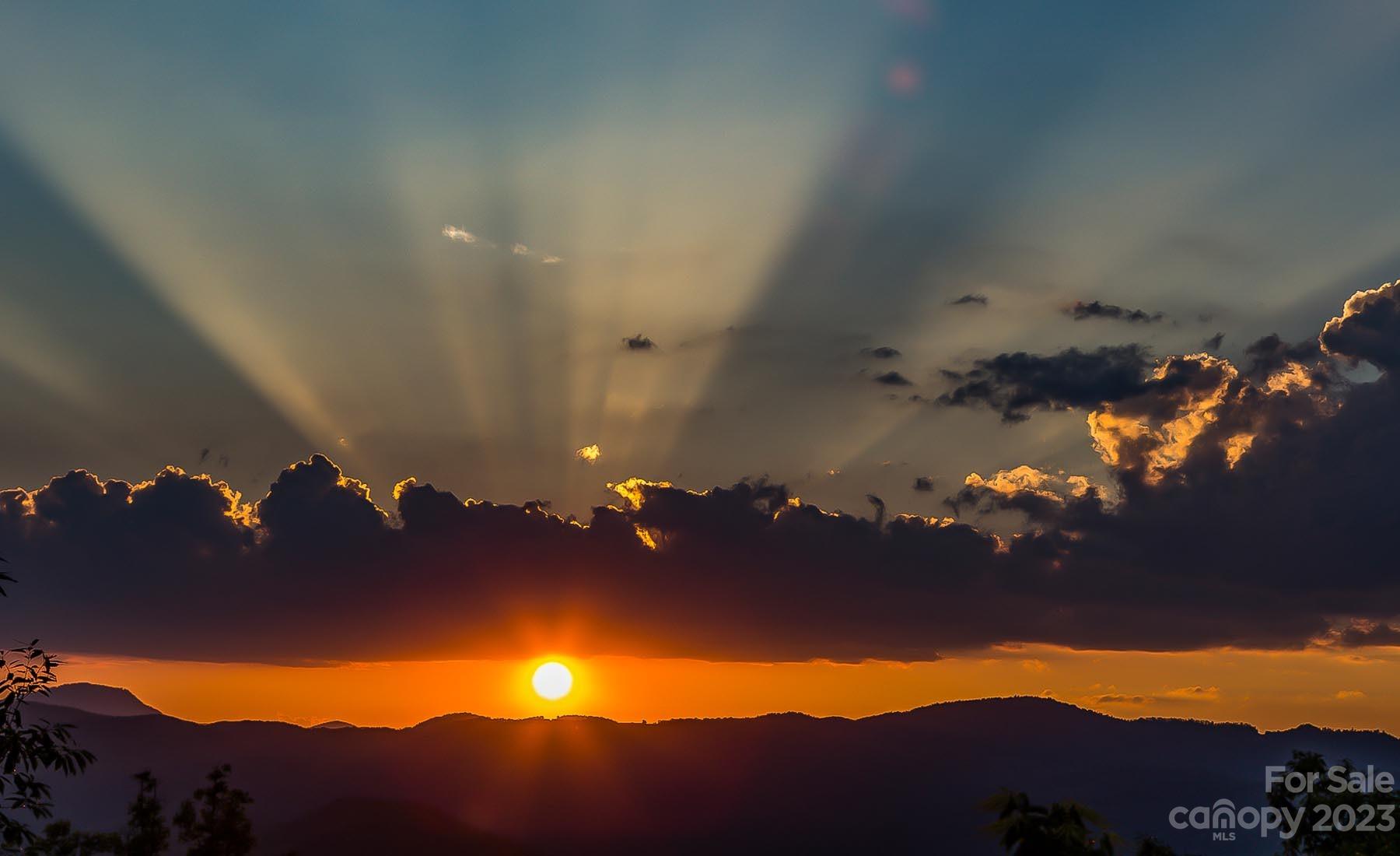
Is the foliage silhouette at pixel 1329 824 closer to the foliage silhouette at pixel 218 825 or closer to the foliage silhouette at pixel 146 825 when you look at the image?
the foliage silhouette at pixel 146 825

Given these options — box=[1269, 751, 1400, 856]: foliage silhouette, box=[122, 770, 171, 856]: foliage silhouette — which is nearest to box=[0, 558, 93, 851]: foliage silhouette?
box=[1269, 751, 1400, 856]: foliage silhouette

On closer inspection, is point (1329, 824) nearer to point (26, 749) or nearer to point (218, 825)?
point (26, 749)

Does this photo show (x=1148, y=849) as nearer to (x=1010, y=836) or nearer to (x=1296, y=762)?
(x=1296, y=762)

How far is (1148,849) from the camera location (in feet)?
304

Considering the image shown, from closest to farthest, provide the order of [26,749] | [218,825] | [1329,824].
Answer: [26,749] → [1329,824] → [218,825]

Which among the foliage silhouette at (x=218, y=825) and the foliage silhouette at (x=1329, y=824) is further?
the foliage silhouette at (x=218, y=825)

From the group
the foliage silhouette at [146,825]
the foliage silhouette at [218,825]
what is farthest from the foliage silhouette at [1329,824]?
the foliage silhouette at [218,825]

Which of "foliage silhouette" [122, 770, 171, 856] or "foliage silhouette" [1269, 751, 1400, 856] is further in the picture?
"foliage silhouette" [122, 770, 171, 856]

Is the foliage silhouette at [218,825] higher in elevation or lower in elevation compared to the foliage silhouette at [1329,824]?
lower

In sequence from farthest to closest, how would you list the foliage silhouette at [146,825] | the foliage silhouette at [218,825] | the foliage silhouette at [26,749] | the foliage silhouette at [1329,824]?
the foliage silhouette at [218,825]
the foliage silhouette at [146,825]
the foliage silhouette at [1329,824]
the foliage silhouette at [26,749]

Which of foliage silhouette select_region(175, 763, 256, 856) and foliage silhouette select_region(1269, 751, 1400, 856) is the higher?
foliage silhouette select_region(1269, 751, 1400, 856)

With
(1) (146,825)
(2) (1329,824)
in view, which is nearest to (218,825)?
(1) (146,825)

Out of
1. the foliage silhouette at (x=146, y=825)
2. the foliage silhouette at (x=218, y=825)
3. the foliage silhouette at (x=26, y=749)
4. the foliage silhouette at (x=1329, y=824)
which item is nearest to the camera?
the foliage silhouette at (x=26, y=749)

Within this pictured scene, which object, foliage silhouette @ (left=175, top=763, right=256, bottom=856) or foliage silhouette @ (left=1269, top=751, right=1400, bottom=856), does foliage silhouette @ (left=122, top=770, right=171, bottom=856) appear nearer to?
foliage silhouette @ (left=175, top=763, right=256, bottom=856)
